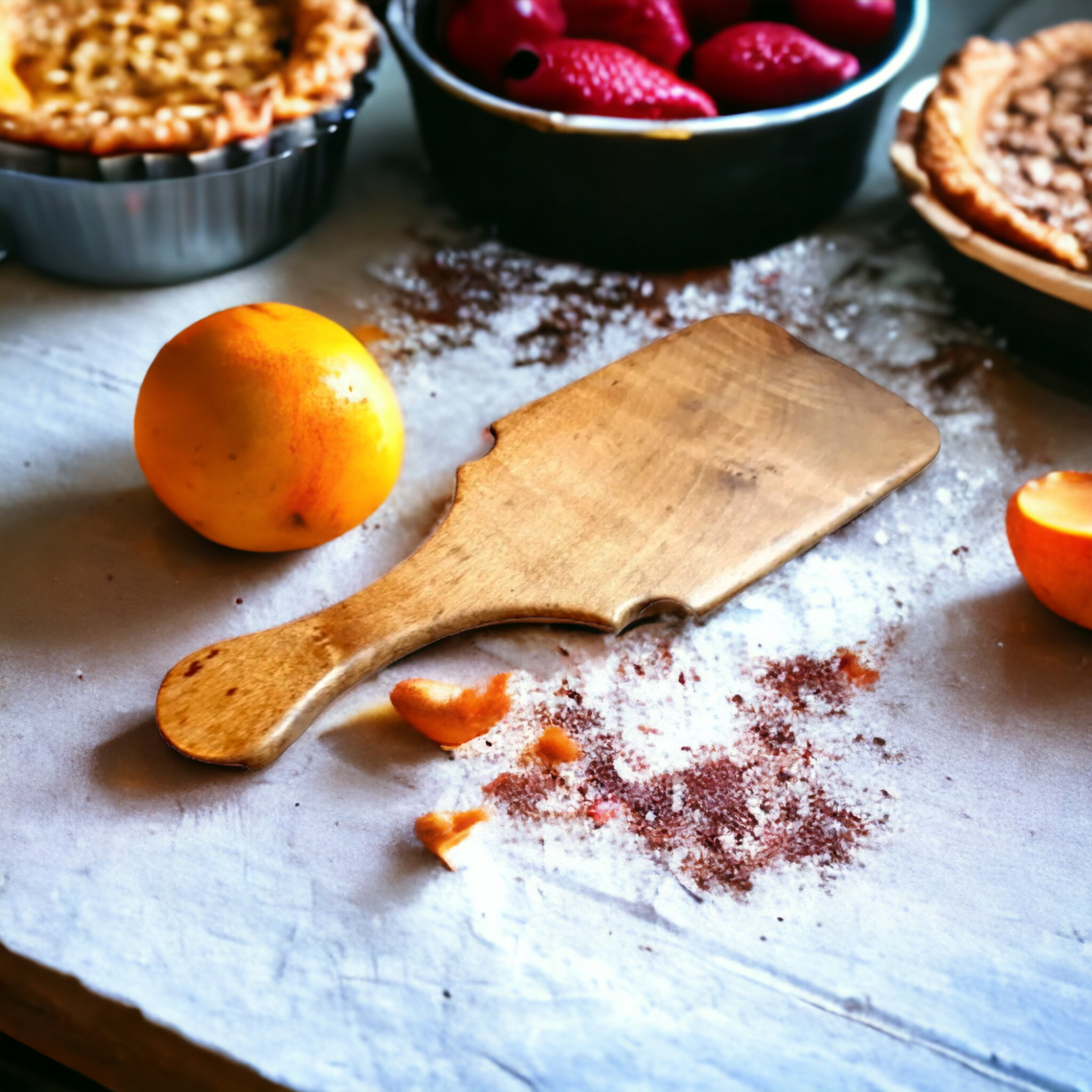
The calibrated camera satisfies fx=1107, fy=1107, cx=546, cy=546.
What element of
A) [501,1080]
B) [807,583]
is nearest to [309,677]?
[501,1080]

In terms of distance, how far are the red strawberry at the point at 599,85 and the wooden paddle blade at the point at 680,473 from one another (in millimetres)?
216

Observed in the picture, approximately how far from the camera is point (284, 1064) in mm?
592

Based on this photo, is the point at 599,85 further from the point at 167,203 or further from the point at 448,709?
the point at 448,709

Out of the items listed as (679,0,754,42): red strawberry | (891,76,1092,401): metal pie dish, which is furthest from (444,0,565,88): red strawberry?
(891,76,1092,401): metal pie dish

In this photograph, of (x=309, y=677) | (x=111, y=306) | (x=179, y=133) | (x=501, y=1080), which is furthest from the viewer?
(x=111, y=306)

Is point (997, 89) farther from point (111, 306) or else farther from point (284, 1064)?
point (284, 1064)

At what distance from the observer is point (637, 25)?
3.60ft

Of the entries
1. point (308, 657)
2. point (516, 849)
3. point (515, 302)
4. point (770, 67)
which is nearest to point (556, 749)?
point (516, 849)

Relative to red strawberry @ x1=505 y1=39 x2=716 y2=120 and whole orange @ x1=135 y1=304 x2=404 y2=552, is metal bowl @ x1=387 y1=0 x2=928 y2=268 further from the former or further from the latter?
whole orange @ x1=135 y1=304 x2=404 y2=552

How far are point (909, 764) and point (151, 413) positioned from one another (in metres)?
0.58

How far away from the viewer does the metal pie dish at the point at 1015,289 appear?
3.12ft

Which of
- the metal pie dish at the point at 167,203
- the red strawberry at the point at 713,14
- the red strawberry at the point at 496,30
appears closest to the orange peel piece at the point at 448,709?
the metal pie dish at the point at 167,203

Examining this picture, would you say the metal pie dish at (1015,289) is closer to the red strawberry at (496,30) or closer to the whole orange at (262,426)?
the red strawberry at (496,30)

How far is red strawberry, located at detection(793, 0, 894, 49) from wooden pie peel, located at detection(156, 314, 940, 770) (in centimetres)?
37
